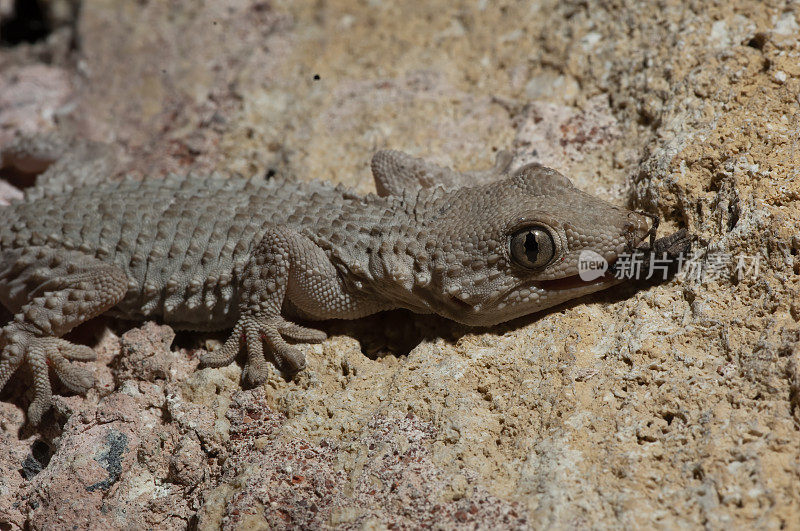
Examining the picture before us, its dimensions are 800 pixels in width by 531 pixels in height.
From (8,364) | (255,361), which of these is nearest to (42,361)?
(8,364)

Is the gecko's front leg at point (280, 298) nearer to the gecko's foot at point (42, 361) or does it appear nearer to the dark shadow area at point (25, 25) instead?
the gecko's foot at point (42, 361)

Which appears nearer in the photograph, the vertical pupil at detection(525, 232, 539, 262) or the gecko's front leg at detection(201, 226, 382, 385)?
the vertical pupil at detection(525, 232, 539, 262)

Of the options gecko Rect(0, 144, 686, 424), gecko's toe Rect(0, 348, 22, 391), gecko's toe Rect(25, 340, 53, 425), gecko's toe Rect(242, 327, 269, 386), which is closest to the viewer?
gecko Rect(0, 144, 686, 424)

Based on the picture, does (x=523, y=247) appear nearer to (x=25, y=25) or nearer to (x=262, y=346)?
(x=262, y=346)

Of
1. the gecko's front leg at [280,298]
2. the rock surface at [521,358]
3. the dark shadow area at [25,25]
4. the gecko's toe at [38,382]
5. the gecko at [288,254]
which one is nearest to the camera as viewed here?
the rock surface at [521,358]

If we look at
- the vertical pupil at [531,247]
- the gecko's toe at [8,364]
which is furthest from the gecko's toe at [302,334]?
the gecko's toe at [8,364]

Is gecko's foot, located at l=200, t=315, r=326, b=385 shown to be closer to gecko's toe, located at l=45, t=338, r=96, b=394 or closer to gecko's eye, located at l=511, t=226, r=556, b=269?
gecko's toe, located at l=45, t=338, r=96, b=394

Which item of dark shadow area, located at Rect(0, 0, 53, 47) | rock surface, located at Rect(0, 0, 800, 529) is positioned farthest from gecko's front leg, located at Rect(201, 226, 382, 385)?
dark shadow area, located at Rect(0, 0, 53, 47)

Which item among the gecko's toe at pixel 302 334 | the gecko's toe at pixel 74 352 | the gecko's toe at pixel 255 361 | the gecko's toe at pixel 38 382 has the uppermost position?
the gecko's toe at pixel 302 334
